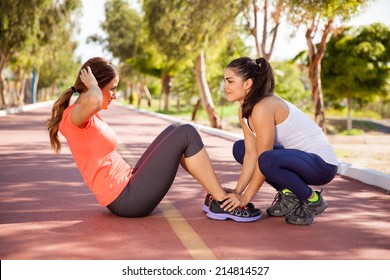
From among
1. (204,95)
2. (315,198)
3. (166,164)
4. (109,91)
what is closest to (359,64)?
(204,95)

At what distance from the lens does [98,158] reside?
17.5 feet

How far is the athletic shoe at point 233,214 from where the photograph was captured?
18.3 feet

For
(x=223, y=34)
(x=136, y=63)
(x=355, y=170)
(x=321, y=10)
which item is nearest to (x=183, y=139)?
(x=355, y=170)

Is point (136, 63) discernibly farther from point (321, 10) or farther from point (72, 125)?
point (72, 125)

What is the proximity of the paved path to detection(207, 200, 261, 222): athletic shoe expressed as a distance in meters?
0.06

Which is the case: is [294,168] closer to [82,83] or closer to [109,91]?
[109,91]

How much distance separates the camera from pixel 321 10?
47.1 ft

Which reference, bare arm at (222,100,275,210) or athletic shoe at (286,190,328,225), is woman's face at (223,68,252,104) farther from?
athletic shoe at (286,190,328,225)

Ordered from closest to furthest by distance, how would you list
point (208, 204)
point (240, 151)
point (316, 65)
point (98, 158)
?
point (98, 158) < point (208, 204) < point (240, 151) < point (316, 65)

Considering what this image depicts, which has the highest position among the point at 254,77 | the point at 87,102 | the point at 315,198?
the point at 254,77

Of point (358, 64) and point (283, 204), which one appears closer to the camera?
point (283, 204)

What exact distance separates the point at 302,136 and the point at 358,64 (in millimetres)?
34624

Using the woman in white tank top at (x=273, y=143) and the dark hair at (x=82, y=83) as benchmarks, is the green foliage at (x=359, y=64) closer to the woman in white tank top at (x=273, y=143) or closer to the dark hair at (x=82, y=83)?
the woman in white tank top at (x=273, y=143)

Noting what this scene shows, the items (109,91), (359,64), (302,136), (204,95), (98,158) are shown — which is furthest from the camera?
(359,64)
